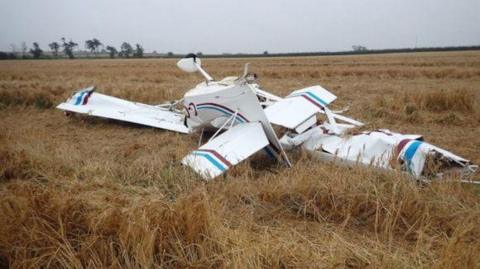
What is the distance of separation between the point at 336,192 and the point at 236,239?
1340mm

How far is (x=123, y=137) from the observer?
712 centimetres

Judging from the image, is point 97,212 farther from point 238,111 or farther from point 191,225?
point 238,111

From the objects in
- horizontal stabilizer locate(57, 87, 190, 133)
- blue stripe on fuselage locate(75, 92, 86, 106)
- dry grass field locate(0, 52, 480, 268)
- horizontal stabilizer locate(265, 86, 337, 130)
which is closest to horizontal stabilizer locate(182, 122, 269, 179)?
dry grass field locate(0, 52, 480, 268)

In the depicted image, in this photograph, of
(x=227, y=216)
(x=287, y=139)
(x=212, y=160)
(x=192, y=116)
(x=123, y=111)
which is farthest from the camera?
(x=123, y=111)

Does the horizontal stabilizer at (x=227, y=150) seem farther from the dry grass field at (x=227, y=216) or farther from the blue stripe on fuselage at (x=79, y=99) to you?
the blue stripe on fuselage at (x=79, y=99)

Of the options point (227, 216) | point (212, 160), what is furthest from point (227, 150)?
point (227, 216)

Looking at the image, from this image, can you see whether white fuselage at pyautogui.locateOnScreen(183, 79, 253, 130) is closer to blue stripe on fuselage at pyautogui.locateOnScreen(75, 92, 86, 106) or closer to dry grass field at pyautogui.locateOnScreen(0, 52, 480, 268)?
dry grass field at pyautogui.locateOnScreen(0, 52, 480, 268)

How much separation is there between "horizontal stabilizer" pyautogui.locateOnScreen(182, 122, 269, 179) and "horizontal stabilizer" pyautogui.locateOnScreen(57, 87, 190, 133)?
9.16ft

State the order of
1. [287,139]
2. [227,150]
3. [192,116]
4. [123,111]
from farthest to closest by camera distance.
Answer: [123,111] < [192,116] < [287,139] < [227,150]

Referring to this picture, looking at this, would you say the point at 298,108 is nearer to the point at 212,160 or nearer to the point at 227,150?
the point at 227,150

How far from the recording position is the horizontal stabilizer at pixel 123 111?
24.9 feet

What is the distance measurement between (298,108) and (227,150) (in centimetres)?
181

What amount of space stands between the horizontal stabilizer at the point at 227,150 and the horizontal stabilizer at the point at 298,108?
598 millimetres

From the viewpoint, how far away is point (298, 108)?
5395mm
